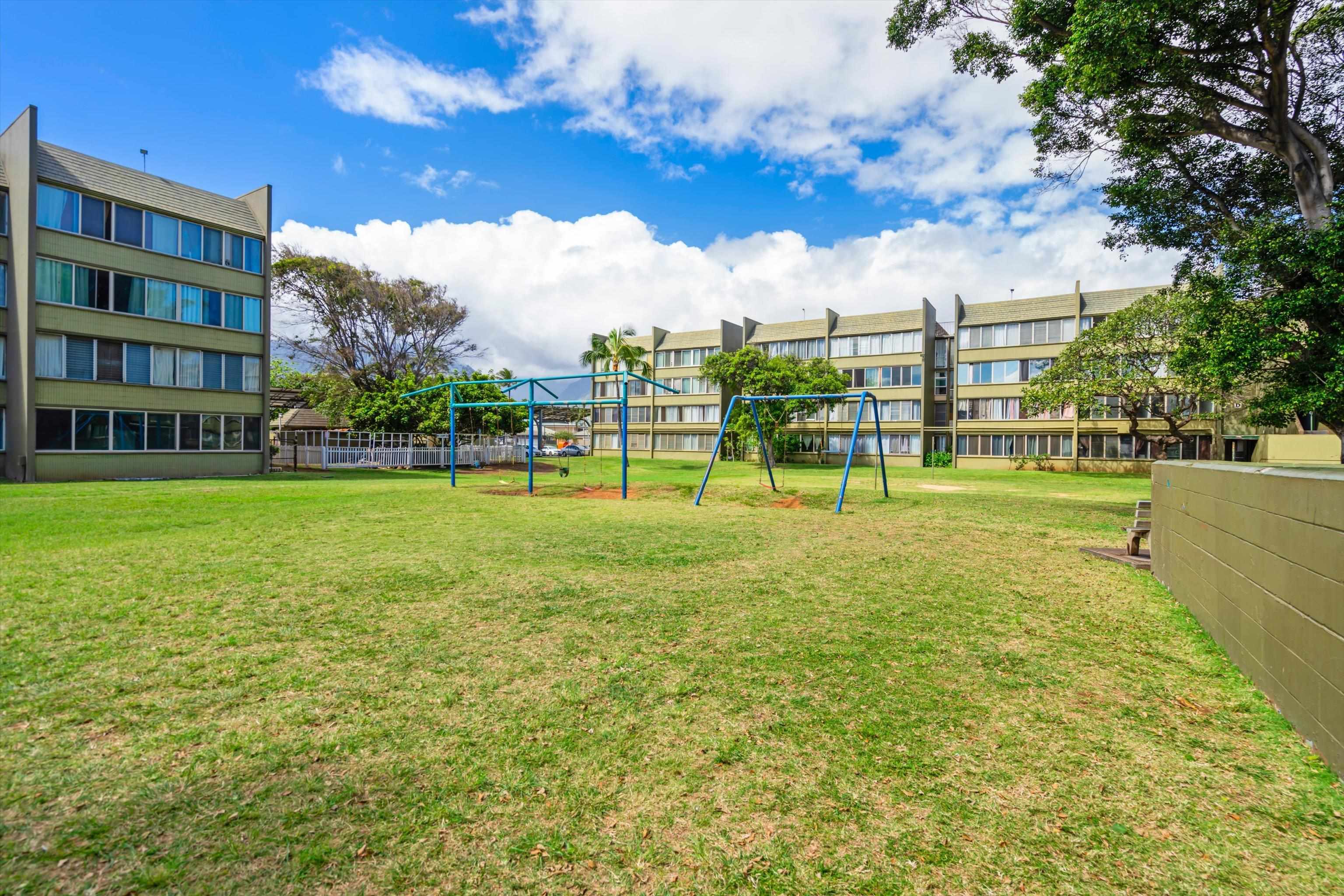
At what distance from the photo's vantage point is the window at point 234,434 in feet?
93.3

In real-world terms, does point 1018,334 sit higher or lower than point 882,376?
higher

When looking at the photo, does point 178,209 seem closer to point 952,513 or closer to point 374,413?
point 374,413

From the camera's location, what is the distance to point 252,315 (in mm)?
29219

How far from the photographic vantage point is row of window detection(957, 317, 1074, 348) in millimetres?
45750

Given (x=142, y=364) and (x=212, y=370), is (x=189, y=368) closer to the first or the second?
(x=212, y=370)

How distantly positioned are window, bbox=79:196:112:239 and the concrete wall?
34031 millimetres

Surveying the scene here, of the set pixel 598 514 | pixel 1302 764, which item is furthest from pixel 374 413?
pixel 1302 764

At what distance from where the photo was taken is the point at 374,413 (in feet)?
119

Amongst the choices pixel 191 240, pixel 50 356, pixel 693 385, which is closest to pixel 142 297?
pixel 191 240

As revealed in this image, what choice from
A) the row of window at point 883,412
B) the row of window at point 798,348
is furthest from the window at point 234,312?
the row of window at point 798,348

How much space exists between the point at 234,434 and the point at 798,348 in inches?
1682

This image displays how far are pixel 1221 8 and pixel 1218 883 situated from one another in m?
15.4

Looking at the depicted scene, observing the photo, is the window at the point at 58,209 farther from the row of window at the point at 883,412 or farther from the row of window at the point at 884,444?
the row of window at the point at 884,444

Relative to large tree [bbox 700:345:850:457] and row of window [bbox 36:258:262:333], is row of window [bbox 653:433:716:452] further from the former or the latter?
row of window [bbox 36:258:262:333]
